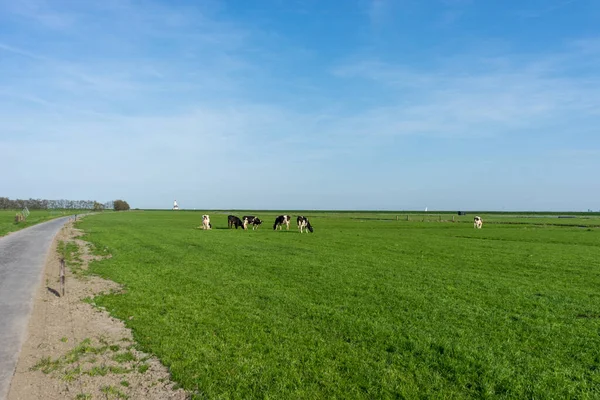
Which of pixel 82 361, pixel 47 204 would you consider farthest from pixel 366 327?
pixel 47 204

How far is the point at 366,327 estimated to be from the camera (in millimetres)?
10289

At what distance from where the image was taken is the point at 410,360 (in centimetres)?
817

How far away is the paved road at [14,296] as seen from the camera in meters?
8.21

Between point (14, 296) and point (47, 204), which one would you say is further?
point (47, 204)

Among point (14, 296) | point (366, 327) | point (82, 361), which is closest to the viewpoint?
point (82, 361)

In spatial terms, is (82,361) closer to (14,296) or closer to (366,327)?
(366,327)

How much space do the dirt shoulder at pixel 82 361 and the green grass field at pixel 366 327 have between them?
1.39 feet

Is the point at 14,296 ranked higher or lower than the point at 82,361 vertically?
higher

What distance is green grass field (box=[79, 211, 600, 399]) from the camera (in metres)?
7.22

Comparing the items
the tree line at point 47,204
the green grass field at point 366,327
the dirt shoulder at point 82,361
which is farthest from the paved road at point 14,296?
the tree line at point 47,204

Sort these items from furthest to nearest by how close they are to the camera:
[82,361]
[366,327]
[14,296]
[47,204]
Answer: [47,204]
[14,296]
[366,327]
[82,361]

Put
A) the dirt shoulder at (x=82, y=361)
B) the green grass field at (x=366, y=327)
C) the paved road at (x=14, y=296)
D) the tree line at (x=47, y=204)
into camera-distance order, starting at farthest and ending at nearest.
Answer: the tree line at (x=47, y=204), the paved road at (x=14, y=296), the green grass field at (x=366, y=327), the dirt shoulder at (x=82, y=361)

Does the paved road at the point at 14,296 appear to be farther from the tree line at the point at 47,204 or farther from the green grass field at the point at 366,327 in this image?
the tree line at the point at 47,204

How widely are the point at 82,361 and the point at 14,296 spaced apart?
7.44 meters
